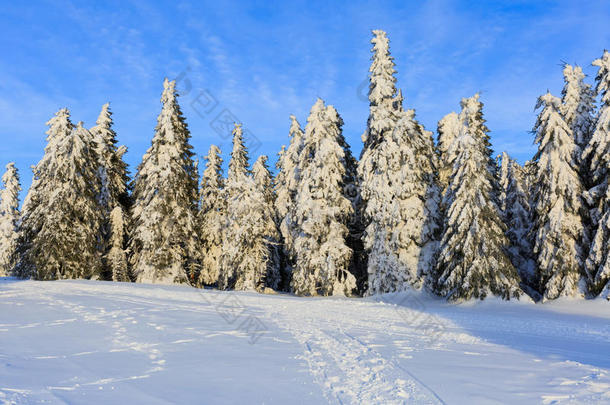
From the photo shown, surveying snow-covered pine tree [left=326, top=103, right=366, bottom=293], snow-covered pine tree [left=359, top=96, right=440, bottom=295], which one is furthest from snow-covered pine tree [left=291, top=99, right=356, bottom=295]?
snow-covered pine tree [left=359, top=96, right=440, bottom=295]

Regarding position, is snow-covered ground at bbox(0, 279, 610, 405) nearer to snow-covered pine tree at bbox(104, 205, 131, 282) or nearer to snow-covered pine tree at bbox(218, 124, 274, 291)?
snow-covered pine tree at bbox(218, 124, 274, 291)

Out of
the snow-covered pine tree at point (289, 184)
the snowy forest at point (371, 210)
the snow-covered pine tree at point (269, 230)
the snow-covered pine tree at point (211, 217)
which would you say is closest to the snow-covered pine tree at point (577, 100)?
the snowy forest at point (371, 210)

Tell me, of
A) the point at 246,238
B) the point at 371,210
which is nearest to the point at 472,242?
the point at 371,210

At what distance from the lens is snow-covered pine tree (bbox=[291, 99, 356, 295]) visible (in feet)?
88.9

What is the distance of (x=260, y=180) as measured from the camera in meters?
39.5

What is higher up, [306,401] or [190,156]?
[190,156]

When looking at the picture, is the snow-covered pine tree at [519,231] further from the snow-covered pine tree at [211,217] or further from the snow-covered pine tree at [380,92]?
the snow-covered pine tree at [211,217]

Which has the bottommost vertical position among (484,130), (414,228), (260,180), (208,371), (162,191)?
(208,371)

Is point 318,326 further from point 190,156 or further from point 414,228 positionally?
point 190,156

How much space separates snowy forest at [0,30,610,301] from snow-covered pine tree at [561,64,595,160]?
8 cm

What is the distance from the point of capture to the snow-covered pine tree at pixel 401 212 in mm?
25500

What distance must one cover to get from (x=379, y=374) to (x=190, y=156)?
30741mm

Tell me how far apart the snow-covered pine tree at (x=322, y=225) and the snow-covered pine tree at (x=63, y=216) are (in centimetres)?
1569

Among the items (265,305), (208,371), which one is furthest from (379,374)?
(265,305)
